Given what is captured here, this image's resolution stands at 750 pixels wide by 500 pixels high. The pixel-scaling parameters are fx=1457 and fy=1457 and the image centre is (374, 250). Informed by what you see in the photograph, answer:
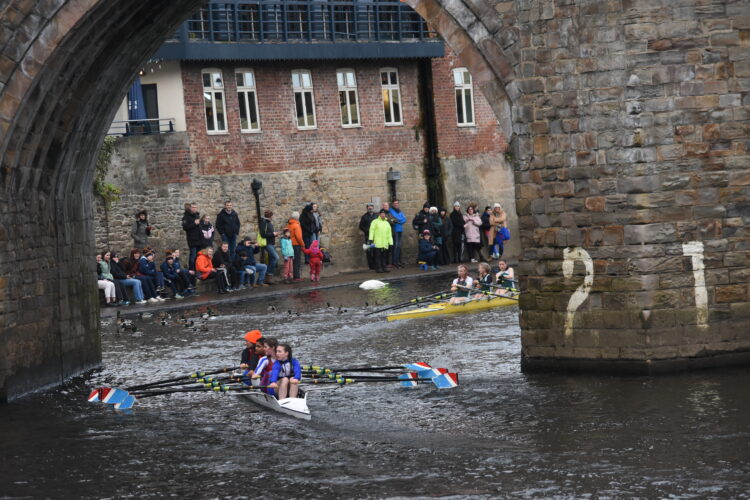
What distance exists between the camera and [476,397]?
1664 cm

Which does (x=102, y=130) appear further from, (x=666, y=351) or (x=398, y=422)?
(x=666, y=351)

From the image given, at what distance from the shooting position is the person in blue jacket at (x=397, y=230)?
117 ft

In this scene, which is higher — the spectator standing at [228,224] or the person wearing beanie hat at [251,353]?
the spectator standing at [228,224]

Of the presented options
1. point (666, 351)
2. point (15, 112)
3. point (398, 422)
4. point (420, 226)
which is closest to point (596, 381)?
point (666, 351)

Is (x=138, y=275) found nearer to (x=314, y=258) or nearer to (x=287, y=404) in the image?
(x=314, y=258)

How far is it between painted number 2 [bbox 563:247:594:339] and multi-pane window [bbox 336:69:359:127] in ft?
68.3

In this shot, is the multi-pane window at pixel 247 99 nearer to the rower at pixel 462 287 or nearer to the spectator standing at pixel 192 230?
the spectator standing at pixel 192 230

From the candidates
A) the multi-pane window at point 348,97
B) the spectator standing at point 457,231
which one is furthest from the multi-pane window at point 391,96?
the spectator standing at point 457,231

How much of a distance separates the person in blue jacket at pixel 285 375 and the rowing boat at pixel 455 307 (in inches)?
323

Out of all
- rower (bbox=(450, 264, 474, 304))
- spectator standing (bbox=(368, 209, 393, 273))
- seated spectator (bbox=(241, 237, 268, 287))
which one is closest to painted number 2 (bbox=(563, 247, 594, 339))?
rower (bbox=(450, 264, 474, 304))

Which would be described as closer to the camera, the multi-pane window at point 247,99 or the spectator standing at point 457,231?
the multi-pane window at point 247,99

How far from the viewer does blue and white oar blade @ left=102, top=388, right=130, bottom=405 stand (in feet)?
56.1

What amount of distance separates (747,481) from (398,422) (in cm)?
452

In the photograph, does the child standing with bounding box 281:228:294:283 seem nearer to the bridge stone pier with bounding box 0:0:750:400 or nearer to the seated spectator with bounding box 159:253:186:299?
the seated spectator with bounding box 159:253:186:299
